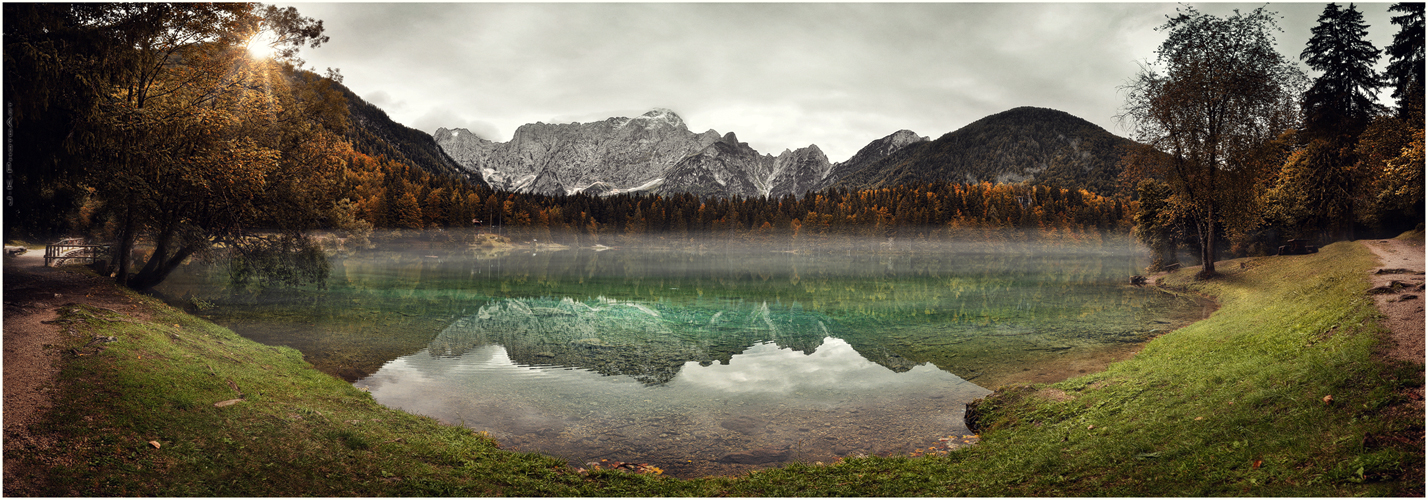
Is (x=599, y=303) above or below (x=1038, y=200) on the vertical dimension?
below

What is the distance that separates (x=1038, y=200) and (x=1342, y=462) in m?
217

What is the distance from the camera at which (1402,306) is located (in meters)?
14.0

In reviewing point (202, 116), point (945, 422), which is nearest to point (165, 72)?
point (202, 116)

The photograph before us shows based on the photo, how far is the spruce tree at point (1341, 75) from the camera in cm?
2797

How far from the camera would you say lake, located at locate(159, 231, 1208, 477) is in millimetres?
15422

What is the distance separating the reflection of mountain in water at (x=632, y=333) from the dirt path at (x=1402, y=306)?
1292 centimetres

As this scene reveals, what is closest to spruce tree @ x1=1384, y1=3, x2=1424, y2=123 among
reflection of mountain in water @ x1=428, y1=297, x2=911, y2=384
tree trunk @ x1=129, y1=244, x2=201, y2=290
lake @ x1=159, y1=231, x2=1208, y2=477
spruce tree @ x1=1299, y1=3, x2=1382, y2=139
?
spruce tree @ x1=1299, y1=3, x2=1382, y2=139

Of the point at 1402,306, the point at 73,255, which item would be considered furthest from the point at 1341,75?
the point at 73,255

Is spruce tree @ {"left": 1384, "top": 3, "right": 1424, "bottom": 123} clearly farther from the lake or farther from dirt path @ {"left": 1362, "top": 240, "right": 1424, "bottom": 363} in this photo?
the lake

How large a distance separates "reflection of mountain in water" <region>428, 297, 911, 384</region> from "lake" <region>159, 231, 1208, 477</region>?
16 centimetres

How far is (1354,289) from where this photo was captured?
17344 mm

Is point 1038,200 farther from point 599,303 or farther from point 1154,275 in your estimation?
point 599,303

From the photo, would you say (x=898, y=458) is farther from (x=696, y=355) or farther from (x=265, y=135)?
(x=265, y=135)

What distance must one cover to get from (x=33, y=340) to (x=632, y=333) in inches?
851
